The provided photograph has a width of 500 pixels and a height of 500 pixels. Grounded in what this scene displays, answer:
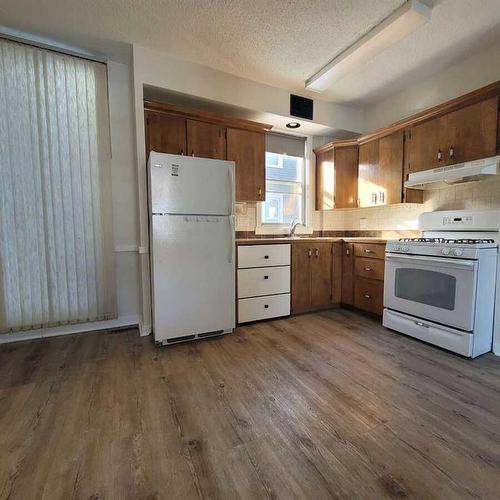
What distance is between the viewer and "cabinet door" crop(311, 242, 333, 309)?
3293 mm

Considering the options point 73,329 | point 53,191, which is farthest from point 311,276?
point 53,191

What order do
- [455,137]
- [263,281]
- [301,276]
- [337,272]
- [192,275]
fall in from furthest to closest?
[337,272], [301,276], [263,281], [455,137], [192,275]

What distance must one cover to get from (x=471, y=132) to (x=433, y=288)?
56.8 inches

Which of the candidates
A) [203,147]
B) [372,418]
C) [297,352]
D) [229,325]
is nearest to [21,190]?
[203,147]

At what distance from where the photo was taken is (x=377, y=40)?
2248 millimetres

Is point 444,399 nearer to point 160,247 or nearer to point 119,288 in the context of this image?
point 160,247

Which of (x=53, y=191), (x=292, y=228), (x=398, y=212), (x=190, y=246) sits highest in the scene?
(x=53, y=191)

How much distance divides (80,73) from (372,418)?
3.62 m

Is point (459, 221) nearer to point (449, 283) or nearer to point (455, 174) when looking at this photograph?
point (455, 174)

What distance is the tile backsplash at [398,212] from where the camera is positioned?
2.59m

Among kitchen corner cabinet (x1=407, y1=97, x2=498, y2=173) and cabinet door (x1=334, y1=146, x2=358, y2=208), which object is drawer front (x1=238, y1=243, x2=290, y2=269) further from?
kitchen corner cabinet (x1=407, y1=97, x2=498, y2=173)

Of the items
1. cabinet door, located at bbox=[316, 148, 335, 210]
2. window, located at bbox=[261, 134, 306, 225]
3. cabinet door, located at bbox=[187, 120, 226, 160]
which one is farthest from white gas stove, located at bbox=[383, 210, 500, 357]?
cabinet door, located at bbox=[187, 120, 226, 160]

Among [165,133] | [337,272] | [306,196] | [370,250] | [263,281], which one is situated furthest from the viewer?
[306,196]

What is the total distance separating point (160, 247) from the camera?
2332 mm
